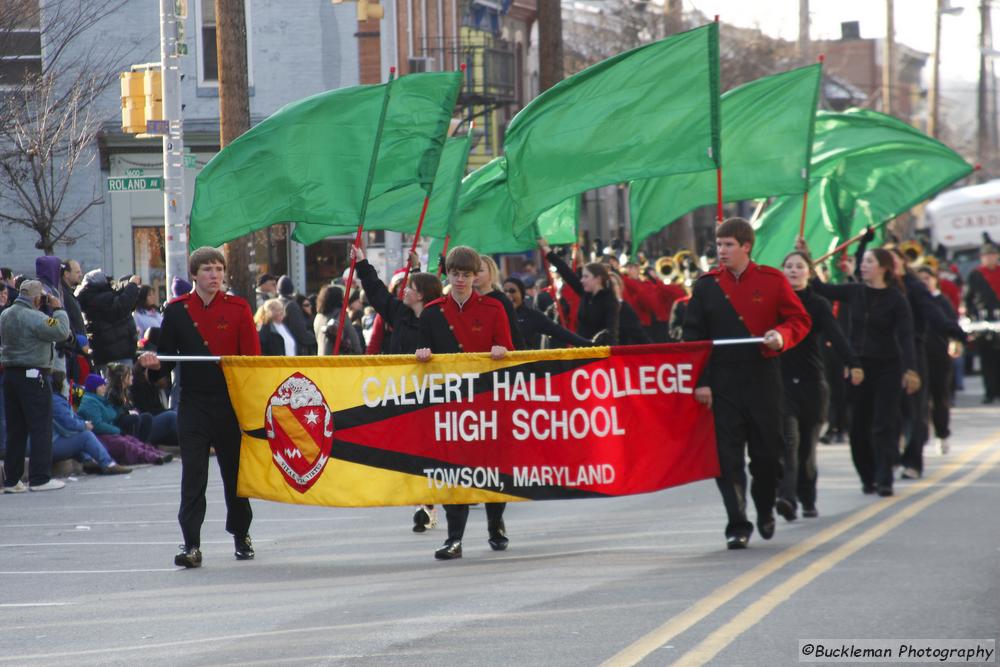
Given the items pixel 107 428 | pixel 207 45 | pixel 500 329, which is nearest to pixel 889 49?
pixel 207 45

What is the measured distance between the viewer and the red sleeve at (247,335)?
1055 centimetres

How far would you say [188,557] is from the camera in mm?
10195

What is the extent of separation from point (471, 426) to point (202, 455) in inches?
62.9

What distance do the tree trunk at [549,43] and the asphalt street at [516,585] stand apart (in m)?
12.6

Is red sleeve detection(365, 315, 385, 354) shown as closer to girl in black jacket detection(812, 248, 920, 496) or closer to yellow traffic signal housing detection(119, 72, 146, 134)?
girl in black jacket detection(812, 248, 920, 496)

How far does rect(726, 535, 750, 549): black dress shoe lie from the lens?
1019cm

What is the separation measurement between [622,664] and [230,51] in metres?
13.6

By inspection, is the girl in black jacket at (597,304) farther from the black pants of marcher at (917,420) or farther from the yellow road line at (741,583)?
the yellow road line at (741,583)

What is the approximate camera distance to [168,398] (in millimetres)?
18891

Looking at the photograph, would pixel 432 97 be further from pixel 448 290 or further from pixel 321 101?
pixel 448 290

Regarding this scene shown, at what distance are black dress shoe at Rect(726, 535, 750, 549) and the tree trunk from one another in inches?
614

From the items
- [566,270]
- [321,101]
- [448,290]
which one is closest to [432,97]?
[321,101]

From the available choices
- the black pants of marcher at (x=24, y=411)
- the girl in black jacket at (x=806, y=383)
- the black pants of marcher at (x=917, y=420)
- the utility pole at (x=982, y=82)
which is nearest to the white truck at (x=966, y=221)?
the utility pole at (x=982, y=82)

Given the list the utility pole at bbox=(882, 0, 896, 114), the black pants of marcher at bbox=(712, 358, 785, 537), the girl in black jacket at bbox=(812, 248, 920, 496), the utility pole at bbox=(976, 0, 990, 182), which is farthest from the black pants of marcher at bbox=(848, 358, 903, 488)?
the utility pole at bbox=(976, 0, 990, 182)
